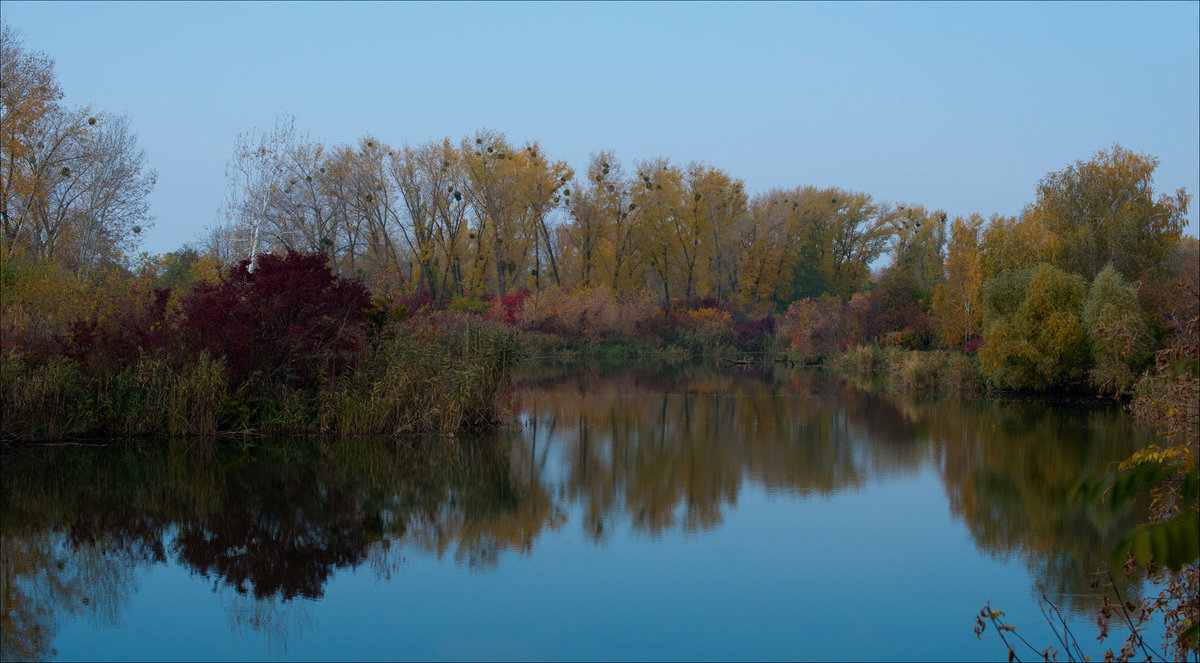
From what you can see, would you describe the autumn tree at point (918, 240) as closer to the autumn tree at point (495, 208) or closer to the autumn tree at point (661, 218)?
the autumn tree at point (661, 218)

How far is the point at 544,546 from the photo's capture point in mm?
9359

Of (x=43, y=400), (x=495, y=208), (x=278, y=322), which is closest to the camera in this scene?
(x=43, y=400)

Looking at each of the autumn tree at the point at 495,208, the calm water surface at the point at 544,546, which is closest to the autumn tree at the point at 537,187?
the autumn tree at the point at 495,208

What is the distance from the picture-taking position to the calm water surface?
6762 mm

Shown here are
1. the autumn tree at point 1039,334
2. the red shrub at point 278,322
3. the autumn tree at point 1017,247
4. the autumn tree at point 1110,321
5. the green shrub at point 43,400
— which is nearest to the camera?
the green shrub at point 43,400

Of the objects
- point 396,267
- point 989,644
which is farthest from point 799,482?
point 396,267

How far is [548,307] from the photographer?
1784 inches

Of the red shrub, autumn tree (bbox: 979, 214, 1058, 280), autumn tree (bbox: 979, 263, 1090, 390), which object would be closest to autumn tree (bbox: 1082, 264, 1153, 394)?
autumn tree (bbox: 979, 263, 1090, 390)

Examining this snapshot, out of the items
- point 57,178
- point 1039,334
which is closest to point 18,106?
point 57,178

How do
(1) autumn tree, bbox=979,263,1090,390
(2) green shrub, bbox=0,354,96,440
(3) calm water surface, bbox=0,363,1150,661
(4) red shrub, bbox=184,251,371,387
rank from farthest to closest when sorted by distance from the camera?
(1) autumn tree, bbox=979,263,1090,390 < (4) red shrub, bbox=184,251,371,387 < (2) green shrub, bbox=0,354,96,440 < (3) calm water surface, bbox=0,363,1150,661

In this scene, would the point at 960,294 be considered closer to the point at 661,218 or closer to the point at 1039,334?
the point at 1039,334

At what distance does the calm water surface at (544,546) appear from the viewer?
6.76 metres

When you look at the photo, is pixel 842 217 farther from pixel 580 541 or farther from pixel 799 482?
pixel 580 541

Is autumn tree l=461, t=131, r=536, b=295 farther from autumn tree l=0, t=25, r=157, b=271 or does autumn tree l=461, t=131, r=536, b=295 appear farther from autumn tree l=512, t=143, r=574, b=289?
autumn tree l=0, t=25, r=157, b=271
